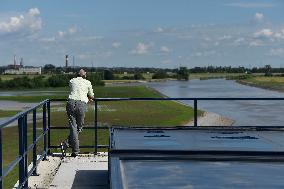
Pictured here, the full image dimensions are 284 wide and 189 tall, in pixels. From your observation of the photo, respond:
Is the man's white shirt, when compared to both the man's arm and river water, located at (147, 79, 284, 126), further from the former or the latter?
river water, located at (147, 79, 284, 126)

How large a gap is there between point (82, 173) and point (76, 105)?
1505 mm

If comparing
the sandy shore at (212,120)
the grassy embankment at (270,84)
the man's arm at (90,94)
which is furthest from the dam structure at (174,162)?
the grassy embankment at (270,84)

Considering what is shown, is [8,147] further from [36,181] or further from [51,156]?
[36,181]

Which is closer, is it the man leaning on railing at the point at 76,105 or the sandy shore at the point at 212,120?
the man leaning on railing at the point at 76,105

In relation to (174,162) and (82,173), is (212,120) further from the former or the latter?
(174,162)

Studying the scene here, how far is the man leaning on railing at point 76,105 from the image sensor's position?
9336 millimetres

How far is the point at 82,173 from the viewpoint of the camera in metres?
8.24

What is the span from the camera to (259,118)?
1599 inches

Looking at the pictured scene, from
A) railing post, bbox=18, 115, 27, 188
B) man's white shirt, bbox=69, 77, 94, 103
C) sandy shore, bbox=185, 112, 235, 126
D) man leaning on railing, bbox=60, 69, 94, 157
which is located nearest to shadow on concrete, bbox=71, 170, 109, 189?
railing post, bbox=18, 115, 27, 188

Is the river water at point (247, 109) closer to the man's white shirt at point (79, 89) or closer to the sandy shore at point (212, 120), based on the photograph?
the sandy shore at point (212, 120)

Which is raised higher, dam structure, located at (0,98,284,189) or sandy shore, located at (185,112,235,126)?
dam structure, located at (0,98,284,189)

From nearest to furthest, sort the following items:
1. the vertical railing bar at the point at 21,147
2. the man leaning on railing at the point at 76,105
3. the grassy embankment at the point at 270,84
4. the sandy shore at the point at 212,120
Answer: the vertical railing bar at the point at 21,147
the man leaning on railing at the point at 76,105
the sandy shore at the point at 212,120
the grassy embankment at the point at 270,84

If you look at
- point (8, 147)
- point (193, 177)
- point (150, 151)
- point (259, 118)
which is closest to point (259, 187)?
point (193, 177)

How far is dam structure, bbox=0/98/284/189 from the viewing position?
13.5ft
